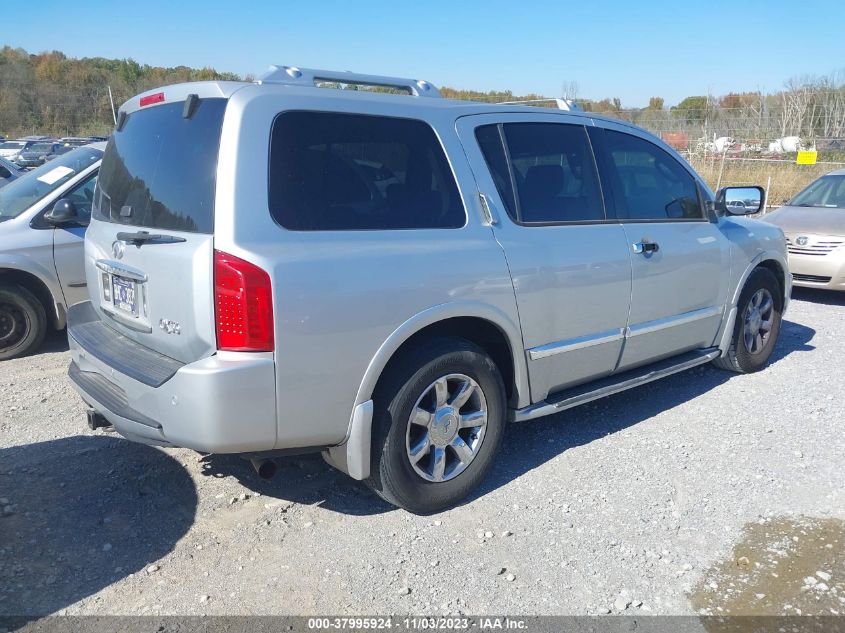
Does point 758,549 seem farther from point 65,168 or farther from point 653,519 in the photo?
point 65,168

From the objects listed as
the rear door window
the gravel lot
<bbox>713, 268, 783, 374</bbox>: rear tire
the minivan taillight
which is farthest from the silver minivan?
<bbox>713, 268, 783, 374</bbox>: rear tire

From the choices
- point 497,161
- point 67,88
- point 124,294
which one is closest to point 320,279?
point 124,294

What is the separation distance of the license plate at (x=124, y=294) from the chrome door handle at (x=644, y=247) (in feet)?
9.06

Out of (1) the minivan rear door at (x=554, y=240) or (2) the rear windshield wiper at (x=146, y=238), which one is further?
(1) the minivan rear door at (x=554, y=240)

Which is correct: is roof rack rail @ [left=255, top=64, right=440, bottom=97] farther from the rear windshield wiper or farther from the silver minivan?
the silver minivan

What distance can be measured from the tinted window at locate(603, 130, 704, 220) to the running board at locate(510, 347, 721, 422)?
96 cm

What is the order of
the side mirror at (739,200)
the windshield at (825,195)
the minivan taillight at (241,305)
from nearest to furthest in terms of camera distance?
the minivan taillight at (241,305) < the side mirror at (739,200) < the windshield at (825,195)

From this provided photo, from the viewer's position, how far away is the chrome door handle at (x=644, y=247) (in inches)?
167

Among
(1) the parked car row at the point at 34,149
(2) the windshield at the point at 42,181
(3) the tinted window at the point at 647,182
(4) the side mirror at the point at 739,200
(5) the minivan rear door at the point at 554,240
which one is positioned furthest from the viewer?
(1) the parked car row at the point at 34,149

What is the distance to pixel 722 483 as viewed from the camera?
3.89m

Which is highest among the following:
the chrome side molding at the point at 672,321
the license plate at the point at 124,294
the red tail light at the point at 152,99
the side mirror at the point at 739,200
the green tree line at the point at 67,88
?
the green tree line at the point at 67,88

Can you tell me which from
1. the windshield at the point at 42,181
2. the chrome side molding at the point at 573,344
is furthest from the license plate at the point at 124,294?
the windshield at the point at 42,181

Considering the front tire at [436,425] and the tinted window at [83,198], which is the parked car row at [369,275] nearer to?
the front tire at [436,425]

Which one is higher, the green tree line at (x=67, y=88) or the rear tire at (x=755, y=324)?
the green tree line at (x=67, y=88)
